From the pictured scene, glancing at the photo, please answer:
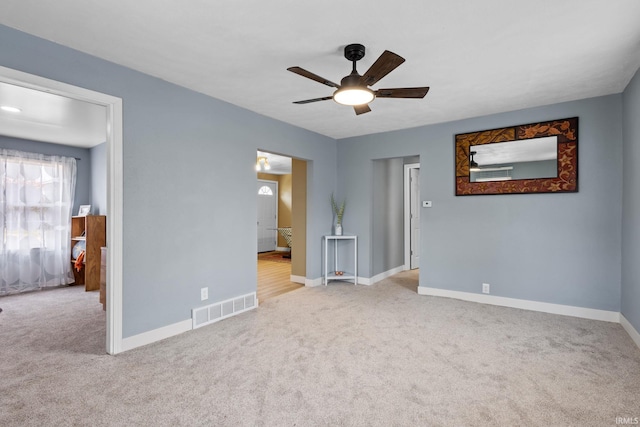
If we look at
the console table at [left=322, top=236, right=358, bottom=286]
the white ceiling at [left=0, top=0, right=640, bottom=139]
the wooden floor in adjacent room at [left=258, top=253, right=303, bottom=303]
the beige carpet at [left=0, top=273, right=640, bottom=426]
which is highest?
the white ceiling at [left=0, top=0, right=640, bottom=139]

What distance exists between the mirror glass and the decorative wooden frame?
0.16 ft

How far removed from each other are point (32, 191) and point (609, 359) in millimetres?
7401

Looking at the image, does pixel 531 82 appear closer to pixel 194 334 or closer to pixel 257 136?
pixel 257 136

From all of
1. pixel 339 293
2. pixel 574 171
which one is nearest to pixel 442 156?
pixel 574 171

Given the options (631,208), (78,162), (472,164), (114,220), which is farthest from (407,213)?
(78,162)

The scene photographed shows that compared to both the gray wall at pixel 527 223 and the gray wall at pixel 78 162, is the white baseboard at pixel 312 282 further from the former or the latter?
the gray wall at pixel 78 162

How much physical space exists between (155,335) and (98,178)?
385 cm

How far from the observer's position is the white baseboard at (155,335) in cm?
280

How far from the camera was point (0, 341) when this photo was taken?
9.79ft

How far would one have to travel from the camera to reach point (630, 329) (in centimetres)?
306

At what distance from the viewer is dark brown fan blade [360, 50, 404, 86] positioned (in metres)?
2.06

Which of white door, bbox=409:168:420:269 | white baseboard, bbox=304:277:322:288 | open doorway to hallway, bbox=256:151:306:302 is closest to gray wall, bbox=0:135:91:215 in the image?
open doorway to hallway, bbox=256:151:306:302

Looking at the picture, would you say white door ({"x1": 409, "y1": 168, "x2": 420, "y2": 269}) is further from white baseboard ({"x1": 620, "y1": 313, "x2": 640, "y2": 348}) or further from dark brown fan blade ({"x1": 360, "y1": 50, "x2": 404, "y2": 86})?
dark brown fan blade ({"x1": 360, "y1": 50, "x2": 404, "y2": 86})

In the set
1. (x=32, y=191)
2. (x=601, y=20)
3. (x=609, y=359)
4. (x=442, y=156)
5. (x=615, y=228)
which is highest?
(x=601, y=20)
